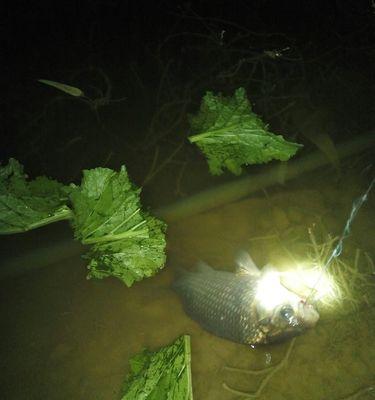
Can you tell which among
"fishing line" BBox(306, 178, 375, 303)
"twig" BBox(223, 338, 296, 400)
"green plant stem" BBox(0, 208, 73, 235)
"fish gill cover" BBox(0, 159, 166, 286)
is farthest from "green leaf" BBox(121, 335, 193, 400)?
"fishing line" BBox(306, 178, 375, 303)

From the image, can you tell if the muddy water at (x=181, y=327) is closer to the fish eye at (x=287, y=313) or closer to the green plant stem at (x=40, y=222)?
the fish eye at (x=287, y=313)

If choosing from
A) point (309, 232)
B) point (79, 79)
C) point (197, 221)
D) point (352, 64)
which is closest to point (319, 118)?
point (352, 64)

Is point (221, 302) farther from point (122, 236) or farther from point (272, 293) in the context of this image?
point (122, 236)

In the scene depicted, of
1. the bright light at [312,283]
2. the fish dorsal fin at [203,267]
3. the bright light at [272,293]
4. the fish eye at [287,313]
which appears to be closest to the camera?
the fish eye at [287,313]

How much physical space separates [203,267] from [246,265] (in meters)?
0.45

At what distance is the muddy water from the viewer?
334 centimetres

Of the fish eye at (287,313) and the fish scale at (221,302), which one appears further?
the fish scale at (221,302)

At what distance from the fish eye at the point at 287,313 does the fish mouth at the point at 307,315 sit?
0.09 metres

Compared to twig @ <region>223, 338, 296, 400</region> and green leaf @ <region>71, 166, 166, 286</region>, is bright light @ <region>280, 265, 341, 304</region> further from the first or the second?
green leaf @ <region>71, 166, 166, 286</region>

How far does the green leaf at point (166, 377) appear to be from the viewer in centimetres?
239

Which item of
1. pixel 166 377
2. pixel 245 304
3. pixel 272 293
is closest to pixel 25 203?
pixel 166 377

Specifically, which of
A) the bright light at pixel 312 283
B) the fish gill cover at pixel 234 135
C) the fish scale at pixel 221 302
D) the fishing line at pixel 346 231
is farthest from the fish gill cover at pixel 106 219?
the fishing line at pixel 346 231

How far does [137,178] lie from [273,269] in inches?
79.7

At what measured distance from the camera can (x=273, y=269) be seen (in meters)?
3.60
